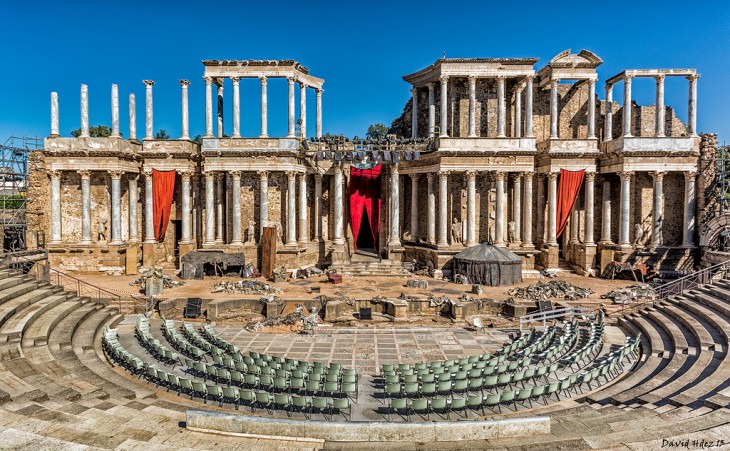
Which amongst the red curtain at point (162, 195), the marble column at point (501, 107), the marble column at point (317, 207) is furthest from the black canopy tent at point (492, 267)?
the red curtain at point (162, 195)

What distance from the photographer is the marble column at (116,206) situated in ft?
107

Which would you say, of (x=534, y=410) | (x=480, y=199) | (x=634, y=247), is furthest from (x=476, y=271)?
(x=534, y=410)

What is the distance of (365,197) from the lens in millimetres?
37312

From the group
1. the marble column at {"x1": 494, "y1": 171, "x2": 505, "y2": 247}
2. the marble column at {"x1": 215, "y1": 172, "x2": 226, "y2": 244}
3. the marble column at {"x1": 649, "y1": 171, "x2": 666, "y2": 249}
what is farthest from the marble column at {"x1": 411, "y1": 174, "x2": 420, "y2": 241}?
the marble column at {"x1": 649, "y1": 171, "x2": 666, "y2": 249}

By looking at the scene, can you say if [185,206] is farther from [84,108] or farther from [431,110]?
[431,110]

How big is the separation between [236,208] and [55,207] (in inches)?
505

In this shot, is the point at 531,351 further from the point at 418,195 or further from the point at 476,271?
the point at 418,195

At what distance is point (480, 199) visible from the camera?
35.0m

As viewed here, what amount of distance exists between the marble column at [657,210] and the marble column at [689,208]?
1.48 meters

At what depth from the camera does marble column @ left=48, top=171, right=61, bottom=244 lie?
3191 cm

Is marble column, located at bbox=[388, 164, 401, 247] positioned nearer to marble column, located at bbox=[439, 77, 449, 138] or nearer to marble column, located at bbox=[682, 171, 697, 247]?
marble column, located at bbox=[439, 77, 449, 138]

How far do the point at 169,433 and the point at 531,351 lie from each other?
12.4 meters

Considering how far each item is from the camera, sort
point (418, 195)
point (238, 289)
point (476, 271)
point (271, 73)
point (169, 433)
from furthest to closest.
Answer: point (418, 195)
point (271, 73)
point (476, 271)
point (238, 289)
point (169, 433)

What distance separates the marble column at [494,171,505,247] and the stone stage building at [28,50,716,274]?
104 millimetres
